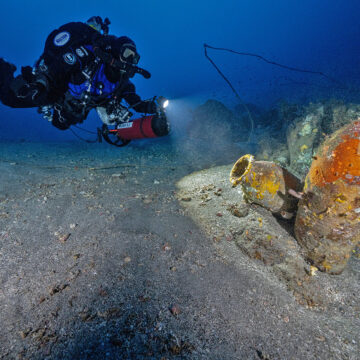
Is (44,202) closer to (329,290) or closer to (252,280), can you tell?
(252,280)

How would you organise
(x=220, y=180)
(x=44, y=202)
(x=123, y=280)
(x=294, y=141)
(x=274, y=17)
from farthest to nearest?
1. (x=274, y=17)
2. (x=294, y=141)
3. (x=220, y=180)
4. (x=44, y=202)
5. (x=123, y=280)

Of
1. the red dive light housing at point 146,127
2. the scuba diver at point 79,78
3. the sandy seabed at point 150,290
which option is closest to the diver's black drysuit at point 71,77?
the scuba diver at point 79,78

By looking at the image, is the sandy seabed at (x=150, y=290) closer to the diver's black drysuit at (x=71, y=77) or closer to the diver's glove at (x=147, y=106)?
the diver's black drysuit at (x=71, y=77)

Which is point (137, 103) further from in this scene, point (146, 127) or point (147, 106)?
point (146, 127)

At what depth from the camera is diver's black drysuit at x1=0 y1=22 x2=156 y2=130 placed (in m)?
3.76

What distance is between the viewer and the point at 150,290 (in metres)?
1.81

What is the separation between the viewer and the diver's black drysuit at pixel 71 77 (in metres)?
3.76

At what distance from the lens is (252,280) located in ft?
6.79

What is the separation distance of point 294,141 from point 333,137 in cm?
360

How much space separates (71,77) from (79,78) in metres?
0.16

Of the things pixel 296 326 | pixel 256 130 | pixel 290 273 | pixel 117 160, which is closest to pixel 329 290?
pixel 290 273

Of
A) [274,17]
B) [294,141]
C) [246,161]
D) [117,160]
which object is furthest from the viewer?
[274,17]

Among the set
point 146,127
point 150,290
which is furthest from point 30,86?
point 150,290

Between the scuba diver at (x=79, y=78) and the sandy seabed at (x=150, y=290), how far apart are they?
6.87 ft
